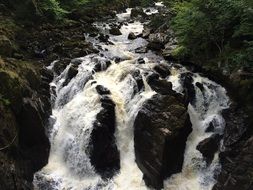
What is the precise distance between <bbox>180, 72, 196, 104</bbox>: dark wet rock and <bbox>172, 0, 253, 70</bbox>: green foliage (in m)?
1.84

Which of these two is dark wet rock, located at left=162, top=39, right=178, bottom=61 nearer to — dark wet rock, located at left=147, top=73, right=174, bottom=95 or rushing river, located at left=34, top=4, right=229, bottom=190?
rushing river, located at left=34, top=4, right=229, bottom=190

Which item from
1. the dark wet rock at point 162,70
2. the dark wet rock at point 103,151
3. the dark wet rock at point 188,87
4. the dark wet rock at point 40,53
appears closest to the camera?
the dark wet rock at point 103,151

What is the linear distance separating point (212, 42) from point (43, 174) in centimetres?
1087

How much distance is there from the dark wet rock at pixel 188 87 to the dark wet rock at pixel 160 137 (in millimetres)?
1226

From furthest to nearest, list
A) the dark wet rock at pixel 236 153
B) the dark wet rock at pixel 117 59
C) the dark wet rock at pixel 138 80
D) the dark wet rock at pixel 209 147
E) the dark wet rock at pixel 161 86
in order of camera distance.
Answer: the dark wet rock at pixel 117 59
the dark wet rock at pixel 138 80
the dark wet rock at pixel 161 86
the dark wet rock at pixel 209 147
the dark wet rock at pixel 236 153

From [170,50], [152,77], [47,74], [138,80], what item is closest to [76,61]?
[47,74]

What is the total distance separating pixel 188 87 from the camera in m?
19.1

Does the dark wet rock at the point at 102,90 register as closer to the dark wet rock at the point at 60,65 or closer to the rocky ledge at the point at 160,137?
the rocky ledge at the point at 160,137

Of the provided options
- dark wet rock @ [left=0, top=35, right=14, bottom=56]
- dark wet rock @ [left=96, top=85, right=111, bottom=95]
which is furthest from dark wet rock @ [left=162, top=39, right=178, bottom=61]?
dark wet rock @ [left=0, top=35, right=14, bottom=56]

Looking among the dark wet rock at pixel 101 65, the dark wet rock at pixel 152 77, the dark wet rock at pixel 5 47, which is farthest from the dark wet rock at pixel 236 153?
the dark wet rock at pixel 5 47

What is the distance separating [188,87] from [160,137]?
12.8 feet

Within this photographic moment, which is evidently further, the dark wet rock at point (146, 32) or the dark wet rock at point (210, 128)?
the dark wet rock at point (146, 32)

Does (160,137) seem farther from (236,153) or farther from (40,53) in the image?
(40,53)

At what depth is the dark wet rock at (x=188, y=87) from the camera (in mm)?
18812
